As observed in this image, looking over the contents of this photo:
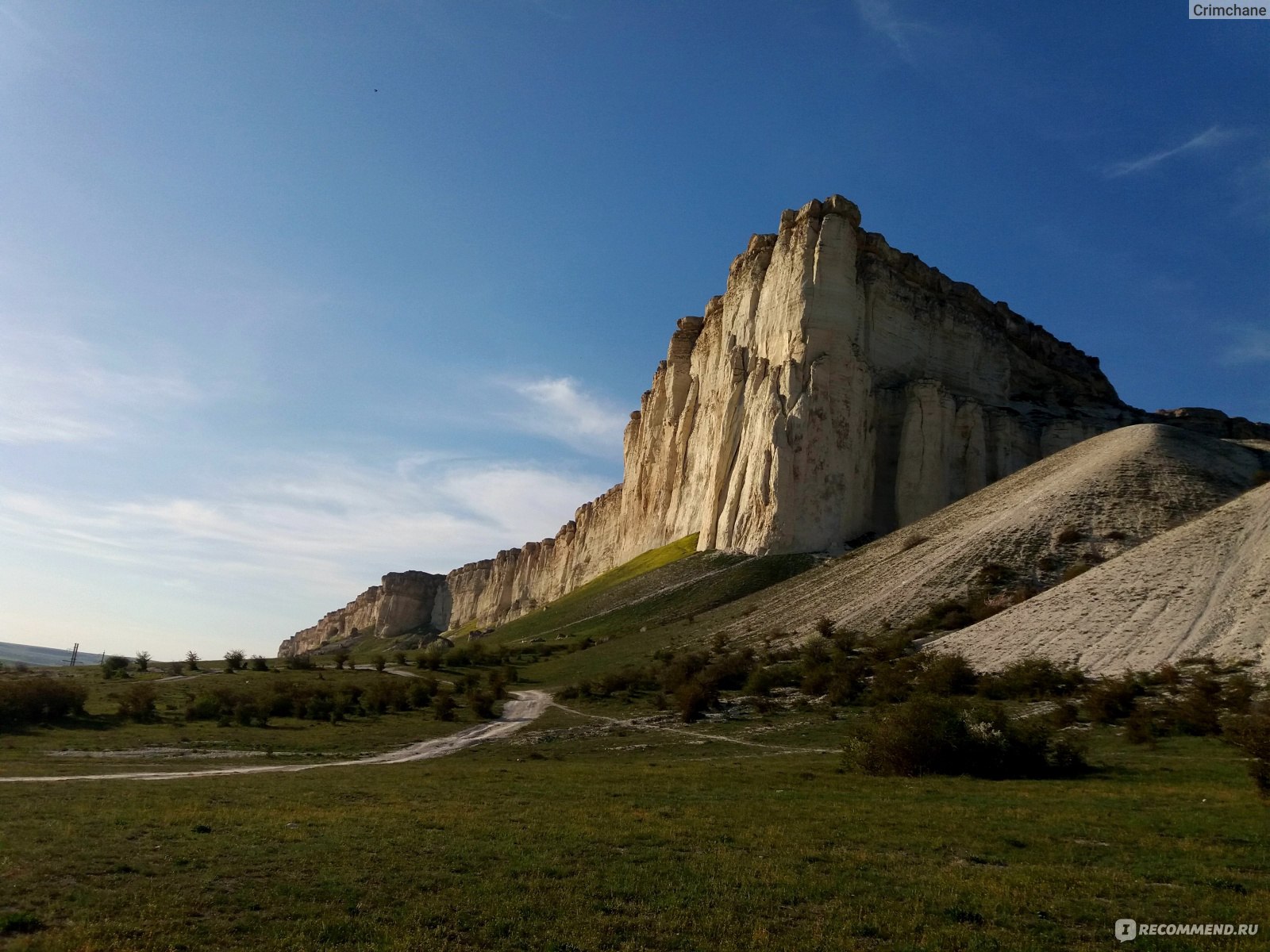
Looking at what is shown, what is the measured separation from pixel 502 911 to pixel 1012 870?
19.5ft

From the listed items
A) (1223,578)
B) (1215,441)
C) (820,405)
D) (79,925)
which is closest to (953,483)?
(820,405)

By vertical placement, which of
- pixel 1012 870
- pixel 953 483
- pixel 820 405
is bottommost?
pixel 1012 870

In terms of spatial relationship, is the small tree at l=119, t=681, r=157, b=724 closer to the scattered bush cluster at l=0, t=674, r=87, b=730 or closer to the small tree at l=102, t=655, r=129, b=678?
the scattered bush cluster at l=0, t=674, r=87, b=730

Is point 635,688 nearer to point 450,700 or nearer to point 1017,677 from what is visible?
point 450,700

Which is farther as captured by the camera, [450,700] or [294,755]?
[450,700]

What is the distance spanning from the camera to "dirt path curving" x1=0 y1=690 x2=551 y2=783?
18.4 m

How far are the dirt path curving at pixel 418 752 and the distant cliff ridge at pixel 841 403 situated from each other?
30.8 metres

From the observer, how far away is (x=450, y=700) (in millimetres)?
35500

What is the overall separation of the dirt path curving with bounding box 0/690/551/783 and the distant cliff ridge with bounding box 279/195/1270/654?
101 feet

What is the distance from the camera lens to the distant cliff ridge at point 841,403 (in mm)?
65000

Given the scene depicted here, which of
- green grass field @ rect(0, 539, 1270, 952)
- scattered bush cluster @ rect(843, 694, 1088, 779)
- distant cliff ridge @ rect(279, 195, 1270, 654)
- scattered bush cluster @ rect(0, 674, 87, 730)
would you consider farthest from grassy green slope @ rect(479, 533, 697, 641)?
scattered bush cluster @ rect(843, 694, 1088, 779)

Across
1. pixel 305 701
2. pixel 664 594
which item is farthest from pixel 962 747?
pixel 664 594

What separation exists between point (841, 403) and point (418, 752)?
4951cm

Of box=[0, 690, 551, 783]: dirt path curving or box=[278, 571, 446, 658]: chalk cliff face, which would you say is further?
box=[278, 571, 446, 658]: chalk cliff face
